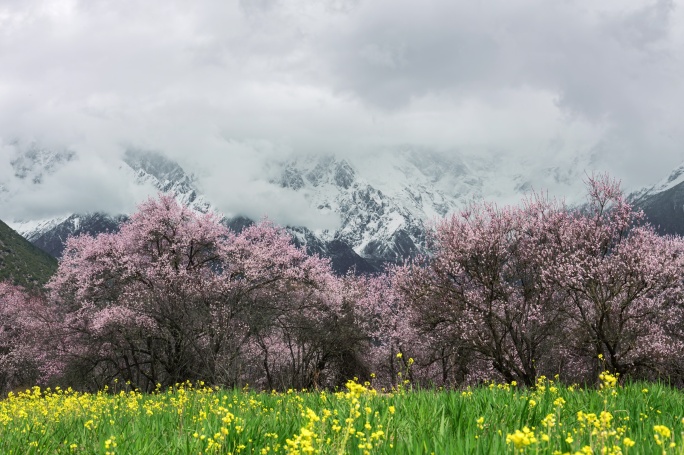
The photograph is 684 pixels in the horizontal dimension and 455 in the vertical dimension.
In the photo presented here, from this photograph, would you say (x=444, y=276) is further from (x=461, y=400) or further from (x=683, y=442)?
(x=683, y=442)

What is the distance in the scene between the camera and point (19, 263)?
308 ft

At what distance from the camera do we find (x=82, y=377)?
3161 cm

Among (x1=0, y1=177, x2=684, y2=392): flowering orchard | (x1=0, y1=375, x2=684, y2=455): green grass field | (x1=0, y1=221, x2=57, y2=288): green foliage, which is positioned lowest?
(x1=0, y1=375, x2=684, y2=455): green grass field

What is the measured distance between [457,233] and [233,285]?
1338 cm

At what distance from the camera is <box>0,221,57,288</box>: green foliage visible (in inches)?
3305

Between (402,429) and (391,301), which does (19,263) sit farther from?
(402,429)

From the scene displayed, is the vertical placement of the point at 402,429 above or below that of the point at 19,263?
Result: below

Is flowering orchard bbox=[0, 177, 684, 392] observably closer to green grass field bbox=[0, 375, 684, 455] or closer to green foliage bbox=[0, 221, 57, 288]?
green grass field bbox=[0, 375, 684, 455]

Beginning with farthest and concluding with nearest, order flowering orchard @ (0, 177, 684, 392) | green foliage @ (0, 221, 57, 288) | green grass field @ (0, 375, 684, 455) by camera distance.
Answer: green foliage @ (0, 221, 57, 288)
flowering orchard @ (0, 177, 684, 392)
green grass field @ (0, 375, 684, 455)

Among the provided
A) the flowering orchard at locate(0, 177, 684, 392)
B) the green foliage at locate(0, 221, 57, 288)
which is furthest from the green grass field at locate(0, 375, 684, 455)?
the green foliage at locate(0, 221, 57, 288)

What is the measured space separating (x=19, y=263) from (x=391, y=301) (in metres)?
84.1

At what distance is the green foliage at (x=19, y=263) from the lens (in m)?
83.9

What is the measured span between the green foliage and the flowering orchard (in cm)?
5053

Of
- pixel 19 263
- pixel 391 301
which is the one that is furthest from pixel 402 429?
pixel 19 263
